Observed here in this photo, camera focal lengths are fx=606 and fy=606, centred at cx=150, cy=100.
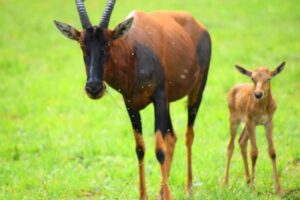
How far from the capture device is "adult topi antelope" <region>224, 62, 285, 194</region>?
364 inches

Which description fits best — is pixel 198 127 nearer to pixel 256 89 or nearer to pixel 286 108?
pixel 286 108

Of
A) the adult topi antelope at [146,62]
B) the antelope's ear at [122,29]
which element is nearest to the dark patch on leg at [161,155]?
the adult topi antelope at [146,62]

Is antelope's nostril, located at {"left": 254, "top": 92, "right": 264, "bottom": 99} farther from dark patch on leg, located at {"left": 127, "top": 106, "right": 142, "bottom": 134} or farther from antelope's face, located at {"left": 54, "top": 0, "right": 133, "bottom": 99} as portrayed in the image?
antelope's face, located at {"left": 54, "top": 0, "right": 133, "bottom": 99}

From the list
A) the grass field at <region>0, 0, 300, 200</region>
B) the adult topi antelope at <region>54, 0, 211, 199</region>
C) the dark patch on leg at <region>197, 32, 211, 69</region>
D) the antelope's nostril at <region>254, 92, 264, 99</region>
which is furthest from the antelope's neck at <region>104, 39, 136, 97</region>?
the antelope's nostril at <region>254, 92, 264, 99</region>

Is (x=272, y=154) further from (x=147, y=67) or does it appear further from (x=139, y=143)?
(x=147, y=67)

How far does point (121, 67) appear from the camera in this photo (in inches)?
316

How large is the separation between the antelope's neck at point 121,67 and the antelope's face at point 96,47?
0.63 ft

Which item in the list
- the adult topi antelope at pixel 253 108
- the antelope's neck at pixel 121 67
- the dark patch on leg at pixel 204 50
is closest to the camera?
the antelope's neck at pixel 121 67

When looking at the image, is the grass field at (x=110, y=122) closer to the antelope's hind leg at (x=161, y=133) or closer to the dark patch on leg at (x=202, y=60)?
the antelope's hind leg at (x=161, y=133)

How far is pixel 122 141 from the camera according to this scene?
1218 centimetres

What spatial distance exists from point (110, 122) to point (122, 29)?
608cm

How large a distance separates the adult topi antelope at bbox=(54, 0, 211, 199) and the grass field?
0.54 m

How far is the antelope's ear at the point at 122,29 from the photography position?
7.71 meters

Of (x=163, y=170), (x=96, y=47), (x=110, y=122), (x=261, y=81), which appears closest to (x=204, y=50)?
(x=261, y=81)
